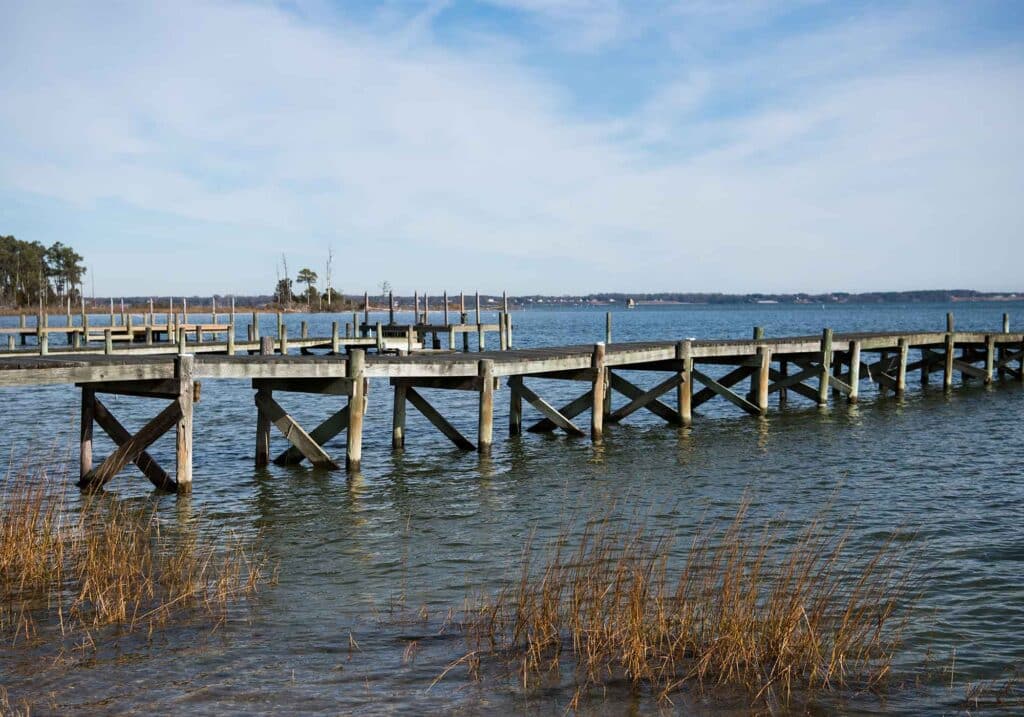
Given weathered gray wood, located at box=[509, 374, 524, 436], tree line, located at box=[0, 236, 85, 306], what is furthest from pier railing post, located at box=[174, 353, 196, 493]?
tree line, located at box=[0, 236, 85, 306]

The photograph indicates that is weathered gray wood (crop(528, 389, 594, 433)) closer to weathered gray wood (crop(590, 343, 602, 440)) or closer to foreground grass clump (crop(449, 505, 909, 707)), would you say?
weathered gray wood (crop(590, 343, 602, 440))

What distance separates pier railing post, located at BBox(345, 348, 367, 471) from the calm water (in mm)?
373

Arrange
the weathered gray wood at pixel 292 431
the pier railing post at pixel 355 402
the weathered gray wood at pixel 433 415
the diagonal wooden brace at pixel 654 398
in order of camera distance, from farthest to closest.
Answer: the diagonal wooden brace at pixel 654 398, the weathered gray wood at pixel 433 415, the weathered gray wood at pixel 292 431, the pier railing post at pixel 355 402

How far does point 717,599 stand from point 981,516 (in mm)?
6715

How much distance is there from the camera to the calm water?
7.34 metres

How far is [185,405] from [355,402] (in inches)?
110

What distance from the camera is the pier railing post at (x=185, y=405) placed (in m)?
14.1

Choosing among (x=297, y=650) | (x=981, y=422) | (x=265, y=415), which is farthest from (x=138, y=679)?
(x=981, y=422)

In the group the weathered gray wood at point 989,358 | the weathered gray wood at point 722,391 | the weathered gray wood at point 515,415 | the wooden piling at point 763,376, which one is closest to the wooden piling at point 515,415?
the weathered gray wood at point 515,415

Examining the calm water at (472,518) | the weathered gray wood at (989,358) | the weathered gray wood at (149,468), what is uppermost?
the weathered gray wood at (989,358)

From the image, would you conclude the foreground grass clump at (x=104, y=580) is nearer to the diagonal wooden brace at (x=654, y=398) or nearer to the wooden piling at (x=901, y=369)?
the diagonal wooden brace at (x=654, y=398)

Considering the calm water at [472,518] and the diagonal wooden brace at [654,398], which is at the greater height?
the diagonal wooden brace at [654,398]

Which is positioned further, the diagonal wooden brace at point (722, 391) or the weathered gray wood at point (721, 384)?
the weathered gray wood at point (721, 384)

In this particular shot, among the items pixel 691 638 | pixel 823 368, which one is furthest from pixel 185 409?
pixel 823 368
